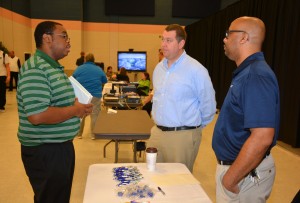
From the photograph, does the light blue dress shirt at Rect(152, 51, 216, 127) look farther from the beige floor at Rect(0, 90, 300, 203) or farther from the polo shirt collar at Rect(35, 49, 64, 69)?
the beige floor at Rect(0, 90, 300, 203)

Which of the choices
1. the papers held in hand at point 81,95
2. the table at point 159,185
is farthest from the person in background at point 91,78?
the table at point 159,185

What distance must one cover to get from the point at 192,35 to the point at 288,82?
6975 millimetres

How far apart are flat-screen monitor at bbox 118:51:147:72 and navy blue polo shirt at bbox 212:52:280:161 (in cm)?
1059

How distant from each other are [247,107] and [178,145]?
1.06 metres

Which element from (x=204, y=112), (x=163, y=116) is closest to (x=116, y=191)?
(x=163, y=116)

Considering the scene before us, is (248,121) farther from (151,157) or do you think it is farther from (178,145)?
(178,145)

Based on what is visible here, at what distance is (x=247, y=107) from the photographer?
1307 mm

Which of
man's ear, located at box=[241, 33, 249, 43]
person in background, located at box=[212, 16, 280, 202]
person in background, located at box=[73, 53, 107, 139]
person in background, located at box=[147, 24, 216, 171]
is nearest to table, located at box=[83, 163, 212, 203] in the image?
person in background, located at box=[212, 16, 280, 202]

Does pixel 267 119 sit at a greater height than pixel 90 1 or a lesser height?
lesser

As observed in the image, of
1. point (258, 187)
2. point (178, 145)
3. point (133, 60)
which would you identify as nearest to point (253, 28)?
point (258, 187)

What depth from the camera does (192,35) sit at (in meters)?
11.3

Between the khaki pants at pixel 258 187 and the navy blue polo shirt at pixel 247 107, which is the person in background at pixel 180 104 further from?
the khaki pants at pixel 258 187

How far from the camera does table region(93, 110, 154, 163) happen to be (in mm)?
2682

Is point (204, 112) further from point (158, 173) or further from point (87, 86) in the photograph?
point (87, 86)
